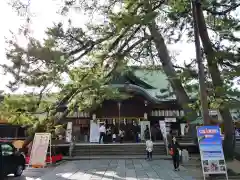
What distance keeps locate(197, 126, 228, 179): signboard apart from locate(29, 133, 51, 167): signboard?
7.39m

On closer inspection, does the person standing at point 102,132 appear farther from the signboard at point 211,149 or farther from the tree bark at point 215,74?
the signboard at point 211,149

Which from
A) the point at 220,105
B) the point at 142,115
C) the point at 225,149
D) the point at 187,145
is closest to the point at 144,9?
the point at 220,105

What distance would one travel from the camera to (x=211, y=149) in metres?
9.74

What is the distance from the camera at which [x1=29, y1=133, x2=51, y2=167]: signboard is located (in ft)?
43.2

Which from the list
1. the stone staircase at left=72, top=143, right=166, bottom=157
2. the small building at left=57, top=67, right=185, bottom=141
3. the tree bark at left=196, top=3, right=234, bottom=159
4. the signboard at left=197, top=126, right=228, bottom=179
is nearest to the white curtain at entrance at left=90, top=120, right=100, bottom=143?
the small building at left=57, top=67, right=185, bottom=141

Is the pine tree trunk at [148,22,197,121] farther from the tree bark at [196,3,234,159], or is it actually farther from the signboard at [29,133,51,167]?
the signboard at [29,133,51,167]

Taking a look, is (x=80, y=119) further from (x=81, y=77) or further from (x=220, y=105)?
(x=220, y=105)

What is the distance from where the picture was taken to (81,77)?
47.2 ft

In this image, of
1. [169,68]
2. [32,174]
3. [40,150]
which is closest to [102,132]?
[169,68]

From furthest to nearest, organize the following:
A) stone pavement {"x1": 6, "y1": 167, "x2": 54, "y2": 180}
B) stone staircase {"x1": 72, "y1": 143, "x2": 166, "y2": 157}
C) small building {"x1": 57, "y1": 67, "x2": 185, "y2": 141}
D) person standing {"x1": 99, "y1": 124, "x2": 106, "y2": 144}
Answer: small building {"x1": 57, "y1": 67, "x2": 185, "y2": 141}, person standing {"x1": 99, "y1": 124, "x2": 106, "y2": 144}, stone staircase {"x1": 72, "y1": 143, "x2": 166, "y2": 157}, stone pavement {"x1": 6, "y1": 167, "x2": 54, "y2": 180}

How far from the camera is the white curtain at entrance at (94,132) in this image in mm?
22094

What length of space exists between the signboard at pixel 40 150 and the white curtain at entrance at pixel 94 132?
8.54 m

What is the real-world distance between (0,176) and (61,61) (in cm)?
539

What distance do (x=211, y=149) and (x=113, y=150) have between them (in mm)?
10534
